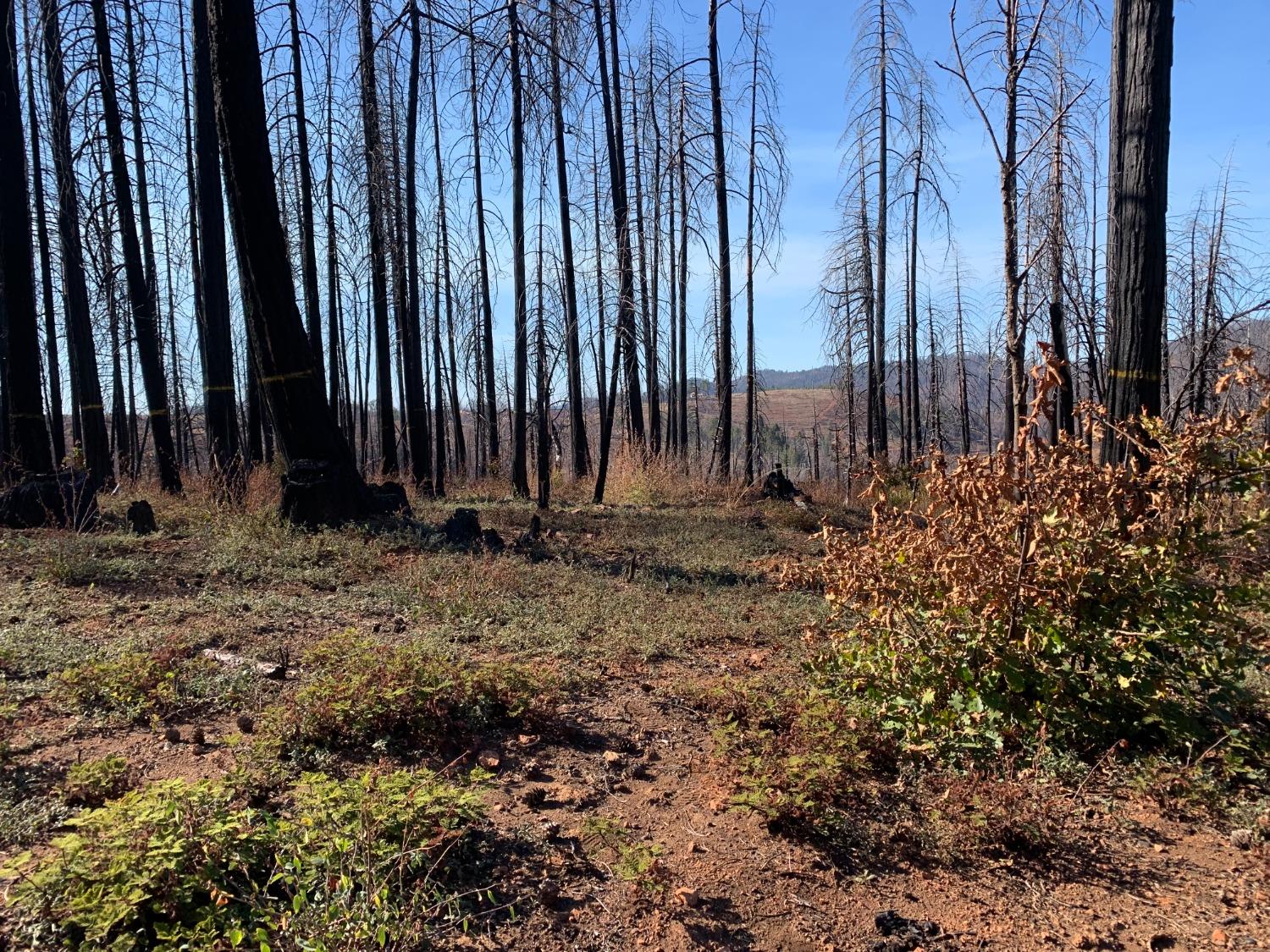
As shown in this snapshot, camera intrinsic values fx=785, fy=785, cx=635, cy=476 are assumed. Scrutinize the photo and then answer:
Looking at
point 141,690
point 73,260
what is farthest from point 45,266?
point 141,690

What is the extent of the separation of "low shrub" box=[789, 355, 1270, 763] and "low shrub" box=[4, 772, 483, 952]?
1930 millimetres

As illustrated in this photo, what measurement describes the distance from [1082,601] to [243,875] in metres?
3.06

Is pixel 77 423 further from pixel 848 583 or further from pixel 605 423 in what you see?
pixel 848 583

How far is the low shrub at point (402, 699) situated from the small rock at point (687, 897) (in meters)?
1.31

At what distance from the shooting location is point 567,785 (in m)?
3.09

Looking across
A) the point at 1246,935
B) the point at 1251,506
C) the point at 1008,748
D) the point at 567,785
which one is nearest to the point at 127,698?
the point at 567,785

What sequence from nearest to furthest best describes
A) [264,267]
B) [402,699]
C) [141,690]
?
[402,699] → [141,690] → [264,267]

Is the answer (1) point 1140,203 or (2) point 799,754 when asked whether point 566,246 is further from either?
(2) point 799,754

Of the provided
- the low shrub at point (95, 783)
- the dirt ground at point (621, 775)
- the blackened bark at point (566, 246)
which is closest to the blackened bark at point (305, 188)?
the blackened bark at point (566, 246)

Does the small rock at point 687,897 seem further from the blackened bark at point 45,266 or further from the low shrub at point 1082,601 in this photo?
the blackened bark at point 45,266

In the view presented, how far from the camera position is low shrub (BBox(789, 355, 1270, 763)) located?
2.99 meters

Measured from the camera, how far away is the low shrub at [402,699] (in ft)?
10.5

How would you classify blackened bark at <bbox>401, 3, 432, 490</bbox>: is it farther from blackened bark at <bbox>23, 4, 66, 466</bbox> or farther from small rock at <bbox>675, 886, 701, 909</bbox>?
small rock at <bbox>675, 886, 701, 909</bbox>

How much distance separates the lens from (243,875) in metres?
2.24
